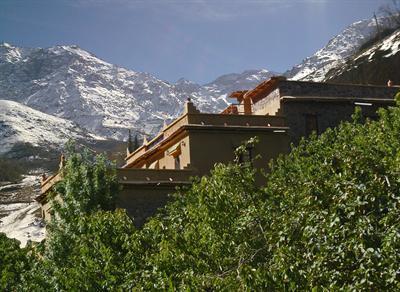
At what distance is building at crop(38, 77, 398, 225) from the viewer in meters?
33.5

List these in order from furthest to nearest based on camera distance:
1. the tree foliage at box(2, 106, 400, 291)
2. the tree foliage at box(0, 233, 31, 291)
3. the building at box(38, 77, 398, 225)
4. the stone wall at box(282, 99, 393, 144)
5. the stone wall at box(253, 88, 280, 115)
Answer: the stone wall at box(253, 88, 280, 115) < the stone wall at box(282, 99, 393, 144) < the building at box(38, 77, 398, 225) < the tree foliage at box(0, 233, 31, 291) < the tree foliage at box(2, 106, 400, 291)

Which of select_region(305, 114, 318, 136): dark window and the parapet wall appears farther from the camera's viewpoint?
the parapet wall

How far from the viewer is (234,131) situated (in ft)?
117

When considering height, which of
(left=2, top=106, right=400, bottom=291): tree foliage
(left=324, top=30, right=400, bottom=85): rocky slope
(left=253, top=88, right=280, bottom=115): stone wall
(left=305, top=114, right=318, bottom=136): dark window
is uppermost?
(left=324, top=30, right=400, bottom=85): rocky slope

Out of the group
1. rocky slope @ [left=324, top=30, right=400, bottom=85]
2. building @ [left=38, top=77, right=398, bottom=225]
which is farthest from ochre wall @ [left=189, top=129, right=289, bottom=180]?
rocky slope @ [left=324, top=30, right=400, bottom=85]

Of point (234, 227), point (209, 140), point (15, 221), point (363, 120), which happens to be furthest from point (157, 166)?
point (15, 221)

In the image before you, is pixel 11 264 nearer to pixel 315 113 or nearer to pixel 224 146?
pixel 224 146

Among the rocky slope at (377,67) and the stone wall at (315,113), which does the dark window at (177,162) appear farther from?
the rocky slope at (377,67)

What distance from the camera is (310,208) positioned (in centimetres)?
1297

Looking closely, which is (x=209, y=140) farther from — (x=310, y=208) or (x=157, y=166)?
(x=310, y=208)

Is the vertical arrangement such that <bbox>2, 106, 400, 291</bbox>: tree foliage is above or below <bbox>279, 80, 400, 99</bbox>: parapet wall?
below

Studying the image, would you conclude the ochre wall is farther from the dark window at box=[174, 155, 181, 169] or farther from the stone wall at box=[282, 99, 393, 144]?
the dark window at box=[174, 155, 181, 169]

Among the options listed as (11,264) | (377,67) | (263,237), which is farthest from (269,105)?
(377,67)

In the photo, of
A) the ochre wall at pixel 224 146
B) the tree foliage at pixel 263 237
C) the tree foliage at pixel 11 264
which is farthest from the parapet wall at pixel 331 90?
the tree foliage at pixel 11 264
